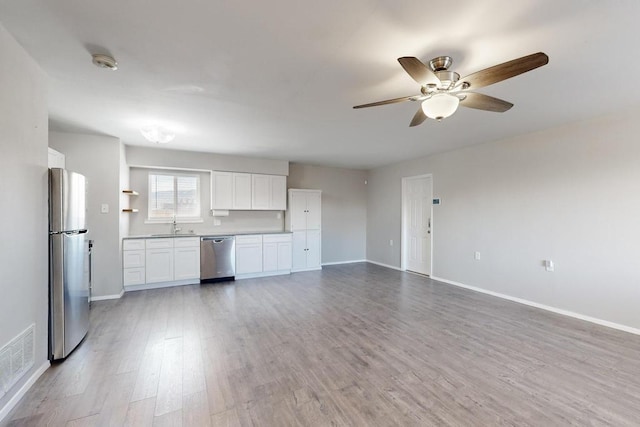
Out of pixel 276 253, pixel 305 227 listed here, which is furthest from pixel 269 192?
Answer: pixel 276 253

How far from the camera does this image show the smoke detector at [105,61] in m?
2.00

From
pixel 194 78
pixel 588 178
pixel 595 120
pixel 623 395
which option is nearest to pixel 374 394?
pixel 623 395

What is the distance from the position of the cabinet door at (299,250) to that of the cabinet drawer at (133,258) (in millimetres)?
2789

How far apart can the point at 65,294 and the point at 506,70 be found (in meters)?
3.88

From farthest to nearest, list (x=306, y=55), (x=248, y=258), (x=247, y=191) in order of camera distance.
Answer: (x=247, y=191)
(x=248, y=258)
(x=306, y=55)

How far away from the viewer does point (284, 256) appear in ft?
18.9

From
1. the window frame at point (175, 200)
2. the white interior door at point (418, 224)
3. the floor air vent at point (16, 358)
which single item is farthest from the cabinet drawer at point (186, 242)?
the white interior door at point (418, 224)

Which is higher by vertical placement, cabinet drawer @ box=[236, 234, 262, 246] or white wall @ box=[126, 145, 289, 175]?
white wall @ box=[126, 145, 289, 175]

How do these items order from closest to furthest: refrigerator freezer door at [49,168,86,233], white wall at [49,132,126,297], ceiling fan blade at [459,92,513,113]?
ceiling fan blade at [459,92,513,113] → refrigerator freezer door at [49,168,86,233] → white wall at [49,132,126,297]

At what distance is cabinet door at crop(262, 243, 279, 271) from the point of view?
5548 millimetres

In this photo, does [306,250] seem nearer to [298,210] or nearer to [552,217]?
[298,210]

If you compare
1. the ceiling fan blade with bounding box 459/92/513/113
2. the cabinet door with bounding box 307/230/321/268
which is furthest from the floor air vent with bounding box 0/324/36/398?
the cabinet door with bounding box 307/230/321/268

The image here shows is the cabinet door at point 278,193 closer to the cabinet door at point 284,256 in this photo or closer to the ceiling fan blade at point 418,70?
the cabinet door at point 284,256

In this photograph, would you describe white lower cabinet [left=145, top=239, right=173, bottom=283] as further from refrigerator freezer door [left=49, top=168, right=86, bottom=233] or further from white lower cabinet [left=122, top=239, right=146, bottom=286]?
refrigerator freezer door [left=49, top=168, right=86, bottom=233]
